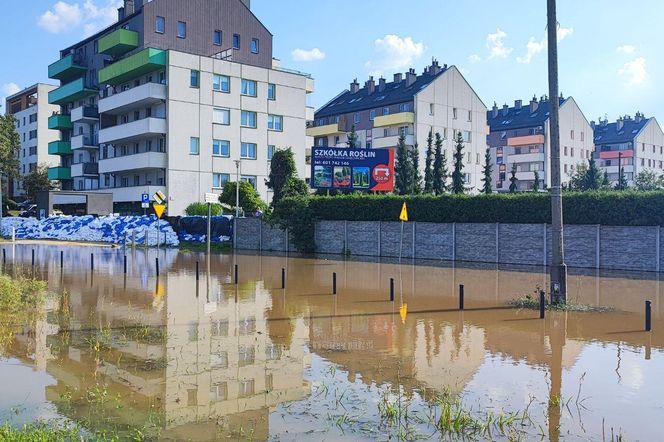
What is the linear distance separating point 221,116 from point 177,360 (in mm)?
47782

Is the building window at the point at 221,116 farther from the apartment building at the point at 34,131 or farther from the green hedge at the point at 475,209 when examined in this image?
the apartment building at the point at 34,131

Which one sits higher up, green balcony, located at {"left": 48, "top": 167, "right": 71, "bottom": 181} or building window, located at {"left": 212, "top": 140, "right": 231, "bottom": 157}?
building window, located at {"left": 212, "top": 140, "right": 231, "bottom": 157}

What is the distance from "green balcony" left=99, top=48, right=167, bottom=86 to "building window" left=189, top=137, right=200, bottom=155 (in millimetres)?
6556

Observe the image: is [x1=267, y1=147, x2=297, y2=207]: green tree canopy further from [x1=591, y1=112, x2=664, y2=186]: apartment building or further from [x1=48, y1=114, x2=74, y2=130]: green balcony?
[x1=591, y1=112, x2=664, y2=186]: apartment building

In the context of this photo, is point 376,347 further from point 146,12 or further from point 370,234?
point 146,12

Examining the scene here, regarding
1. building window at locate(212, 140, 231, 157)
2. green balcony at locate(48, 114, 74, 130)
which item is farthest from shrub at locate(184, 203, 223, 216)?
green balcony at locate(48, 114, 74, 130)

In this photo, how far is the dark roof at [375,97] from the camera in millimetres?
72562

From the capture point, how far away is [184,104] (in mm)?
53281

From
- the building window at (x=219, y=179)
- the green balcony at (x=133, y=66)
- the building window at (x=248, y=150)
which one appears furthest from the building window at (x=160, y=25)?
the building window at (x=219, y=179)

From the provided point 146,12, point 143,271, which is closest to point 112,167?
point 146,12

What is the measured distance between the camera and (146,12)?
181 ft

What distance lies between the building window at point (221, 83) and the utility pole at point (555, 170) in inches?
1690

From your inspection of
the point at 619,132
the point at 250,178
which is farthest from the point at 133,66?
the point at 619,132

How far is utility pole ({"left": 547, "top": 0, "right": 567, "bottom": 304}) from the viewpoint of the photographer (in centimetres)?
1562
